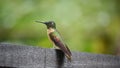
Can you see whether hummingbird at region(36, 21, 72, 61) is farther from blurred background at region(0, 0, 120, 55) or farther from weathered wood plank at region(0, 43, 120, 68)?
blurred background at region(0, 0, 120, 55)

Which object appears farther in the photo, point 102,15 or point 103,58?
point 102,15

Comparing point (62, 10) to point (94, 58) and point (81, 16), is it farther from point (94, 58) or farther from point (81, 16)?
point (94, 58)

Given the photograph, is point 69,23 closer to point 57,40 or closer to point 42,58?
point 57,40

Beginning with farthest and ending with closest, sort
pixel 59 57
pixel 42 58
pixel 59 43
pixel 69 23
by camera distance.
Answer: pixel 69 23 → pixel 59 43 → pixel 59 57 → pixel 42 58

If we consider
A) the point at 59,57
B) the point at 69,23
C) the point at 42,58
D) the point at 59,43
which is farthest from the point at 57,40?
the point at 69,23

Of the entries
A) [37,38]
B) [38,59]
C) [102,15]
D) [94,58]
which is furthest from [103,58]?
[102,15]

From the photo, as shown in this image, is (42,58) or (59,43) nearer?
(42,58)
